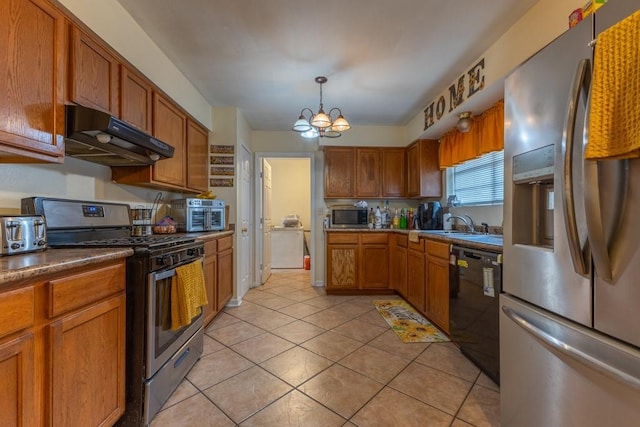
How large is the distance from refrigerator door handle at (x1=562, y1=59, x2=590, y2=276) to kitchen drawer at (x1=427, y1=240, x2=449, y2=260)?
1505mm

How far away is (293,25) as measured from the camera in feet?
6.37

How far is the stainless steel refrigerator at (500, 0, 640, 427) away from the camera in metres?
0.79

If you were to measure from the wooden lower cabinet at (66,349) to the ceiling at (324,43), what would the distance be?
5.55ft

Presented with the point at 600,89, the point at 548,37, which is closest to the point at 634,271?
the point at 600,89

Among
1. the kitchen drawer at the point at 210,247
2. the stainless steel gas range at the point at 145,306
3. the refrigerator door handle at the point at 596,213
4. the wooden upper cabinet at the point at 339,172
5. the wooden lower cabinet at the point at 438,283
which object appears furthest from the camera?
the wooden upper cabinet at the point at 339,172

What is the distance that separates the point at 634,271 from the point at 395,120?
3544 mm

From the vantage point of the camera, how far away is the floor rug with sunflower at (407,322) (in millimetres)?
2453

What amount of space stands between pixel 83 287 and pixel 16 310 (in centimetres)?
24

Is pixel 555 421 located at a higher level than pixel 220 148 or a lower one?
lower

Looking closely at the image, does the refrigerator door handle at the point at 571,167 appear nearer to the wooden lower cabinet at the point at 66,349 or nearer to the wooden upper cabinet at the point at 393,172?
the wooden lower cabinet at the point at 66,349

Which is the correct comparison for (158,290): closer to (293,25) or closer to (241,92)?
(293,25)

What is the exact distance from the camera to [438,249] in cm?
256

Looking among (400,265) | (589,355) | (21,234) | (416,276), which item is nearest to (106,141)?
(21,234)

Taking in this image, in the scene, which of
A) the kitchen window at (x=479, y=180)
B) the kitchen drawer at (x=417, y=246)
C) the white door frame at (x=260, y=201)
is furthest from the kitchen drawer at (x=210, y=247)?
the kitchen window at (x=479, y=180)
